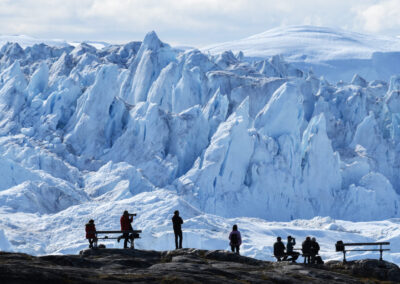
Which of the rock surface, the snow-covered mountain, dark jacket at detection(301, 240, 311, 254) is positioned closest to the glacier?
the rock surface

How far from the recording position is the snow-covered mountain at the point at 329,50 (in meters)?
101

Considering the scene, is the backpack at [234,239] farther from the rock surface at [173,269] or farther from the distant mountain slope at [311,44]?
the distant mountain slope at [311,44]

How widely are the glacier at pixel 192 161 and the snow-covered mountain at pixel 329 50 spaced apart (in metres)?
37.5

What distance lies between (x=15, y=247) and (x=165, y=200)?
8.39 meters

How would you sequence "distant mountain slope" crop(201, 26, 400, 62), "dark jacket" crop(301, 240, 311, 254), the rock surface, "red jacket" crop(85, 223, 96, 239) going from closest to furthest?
the rock surface
"dark jacket" crop(301, 240, 311, 254)
"red jacket" crop(85, 223, 96, 239)
"distant mountain slope" crop(201, 26, 400, 62)

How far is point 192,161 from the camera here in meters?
50.8

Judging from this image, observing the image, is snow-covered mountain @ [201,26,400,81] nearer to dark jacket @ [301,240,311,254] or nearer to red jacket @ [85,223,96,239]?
red jacket @ [85,223,96,239]

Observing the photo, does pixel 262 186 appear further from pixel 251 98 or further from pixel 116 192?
pixel 251 98

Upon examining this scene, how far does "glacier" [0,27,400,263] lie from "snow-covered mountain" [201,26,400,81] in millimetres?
37535

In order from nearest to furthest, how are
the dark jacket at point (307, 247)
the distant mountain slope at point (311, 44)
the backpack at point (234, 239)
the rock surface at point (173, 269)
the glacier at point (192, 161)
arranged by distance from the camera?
1. the rock surface at point (173, 269)
2. the dark jacket at point (307, 247)
3. the backpack at point (234, 239)
4. the glacier at point (192, 161)
5. the distant mountain slope at point (311, 44)

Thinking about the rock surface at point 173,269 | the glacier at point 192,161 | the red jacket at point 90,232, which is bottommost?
the rock surface at point 173,269

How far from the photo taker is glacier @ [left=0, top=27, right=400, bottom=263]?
1607 inches

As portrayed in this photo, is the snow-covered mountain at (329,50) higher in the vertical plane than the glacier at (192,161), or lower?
higher

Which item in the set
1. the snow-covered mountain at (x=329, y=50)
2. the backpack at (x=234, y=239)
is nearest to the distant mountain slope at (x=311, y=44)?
the snow-covered mountain at (x=329, y=50)
